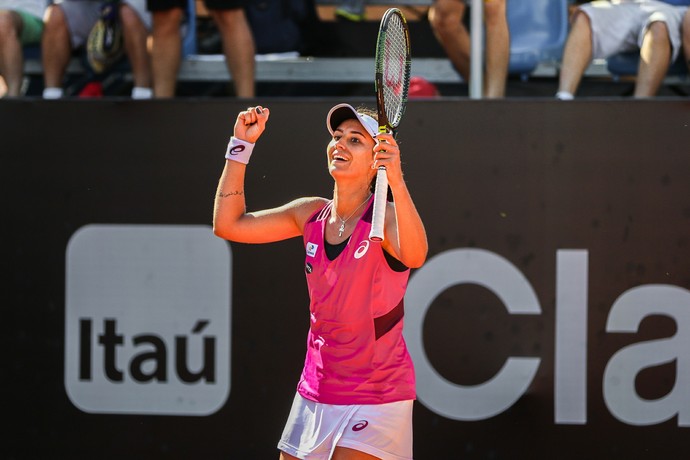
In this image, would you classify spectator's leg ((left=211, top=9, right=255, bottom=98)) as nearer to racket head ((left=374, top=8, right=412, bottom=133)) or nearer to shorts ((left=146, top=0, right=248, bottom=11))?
shorts ((left=146, top=0, right=248, bottom=11))

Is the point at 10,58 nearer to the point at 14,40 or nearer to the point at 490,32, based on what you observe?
the point at 14,40

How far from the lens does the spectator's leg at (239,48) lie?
5.51 meters

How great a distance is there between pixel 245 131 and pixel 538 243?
70.3 inches

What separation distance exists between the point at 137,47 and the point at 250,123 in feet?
7.39

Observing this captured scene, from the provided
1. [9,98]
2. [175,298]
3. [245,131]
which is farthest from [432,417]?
[9,98]

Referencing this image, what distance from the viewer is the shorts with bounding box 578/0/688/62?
5.46 metres

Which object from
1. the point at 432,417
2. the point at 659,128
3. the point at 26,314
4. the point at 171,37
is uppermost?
the point at 171,37

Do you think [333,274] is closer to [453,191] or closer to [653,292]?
[453,191]

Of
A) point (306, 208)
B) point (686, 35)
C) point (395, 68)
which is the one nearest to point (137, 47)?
point (306, 208)

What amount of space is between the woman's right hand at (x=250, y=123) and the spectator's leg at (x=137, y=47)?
215 cm

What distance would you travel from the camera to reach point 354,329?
339cm

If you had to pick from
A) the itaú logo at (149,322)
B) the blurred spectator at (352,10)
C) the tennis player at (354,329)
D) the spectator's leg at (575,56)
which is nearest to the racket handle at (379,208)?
the tennis player at (354,329)

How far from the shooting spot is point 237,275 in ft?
16.5

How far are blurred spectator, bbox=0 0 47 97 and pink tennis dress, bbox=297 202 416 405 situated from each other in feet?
9.06
